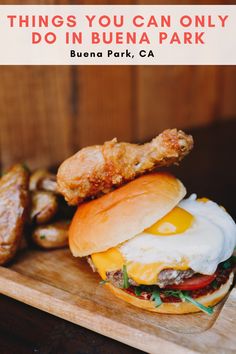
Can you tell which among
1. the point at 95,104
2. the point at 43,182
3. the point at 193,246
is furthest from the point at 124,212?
the point at 95,104

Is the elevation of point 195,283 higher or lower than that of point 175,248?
lower

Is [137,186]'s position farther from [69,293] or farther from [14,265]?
[14,265]

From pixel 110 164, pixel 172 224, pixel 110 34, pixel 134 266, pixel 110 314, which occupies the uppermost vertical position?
pixel 110 34

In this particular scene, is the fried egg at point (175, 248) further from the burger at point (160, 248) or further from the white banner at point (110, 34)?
the white banner at point (110, 34)

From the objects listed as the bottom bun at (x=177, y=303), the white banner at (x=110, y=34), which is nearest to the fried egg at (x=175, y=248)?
the bottom bun at (x=177, y=303)

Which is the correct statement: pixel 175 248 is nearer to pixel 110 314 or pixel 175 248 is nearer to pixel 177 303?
pixel 177 303

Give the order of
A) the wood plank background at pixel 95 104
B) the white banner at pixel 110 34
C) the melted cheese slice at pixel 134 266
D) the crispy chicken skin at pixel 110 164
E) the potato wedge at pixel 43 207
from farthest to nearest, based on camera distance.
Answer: the wood plank background at pixel 95 104 < the white banner at pixel 110 34 < the potato wedge at pixel 43 207 < the crispy chicken skin at pixel 110 164 < the melted cheese slice at pixel 134 266
